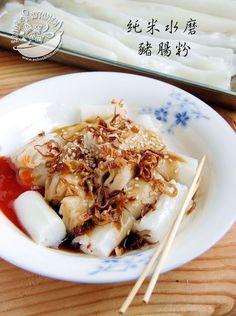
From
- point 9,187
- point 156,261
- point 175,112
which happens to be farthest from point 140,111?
point 156,261

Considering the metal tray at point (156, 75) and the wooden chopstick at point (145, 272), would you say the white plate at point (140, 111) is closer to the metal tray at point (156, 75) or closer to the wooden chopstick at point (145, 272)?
the wooden chopstick at point (145, 272)

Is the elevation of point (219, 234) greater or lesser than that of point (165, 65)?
lesser

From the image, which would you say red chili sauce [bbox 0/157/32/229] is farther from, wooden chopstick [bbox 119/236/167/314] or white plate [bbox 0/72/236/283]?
wooden chopstick [bbox 119/236/167/314]

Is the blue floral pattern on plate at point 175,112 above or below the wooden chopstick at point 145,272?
above

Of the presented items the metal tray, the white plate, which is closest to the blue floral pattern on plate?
the white plate

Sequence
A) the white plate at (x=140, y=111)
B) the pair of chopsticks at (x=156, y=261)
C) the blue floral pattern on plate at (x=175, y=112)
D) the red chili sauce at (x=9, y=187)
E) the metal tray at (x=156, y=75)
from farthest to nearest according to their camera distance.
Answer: the metal tray at (x=156, y=75)
the blue floral pattern on plate at (x=175, y=112)
the red chili sauce at (x=9, y=187)
the white plate at (x=140, y=111)
the pair of chopsticks at (x=156, y=261)

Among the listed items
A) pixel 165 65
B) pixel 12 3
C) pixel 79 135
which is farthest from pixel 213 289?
pixel 12 3

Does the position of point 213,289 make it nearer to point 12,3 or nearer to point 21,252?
point 21,252

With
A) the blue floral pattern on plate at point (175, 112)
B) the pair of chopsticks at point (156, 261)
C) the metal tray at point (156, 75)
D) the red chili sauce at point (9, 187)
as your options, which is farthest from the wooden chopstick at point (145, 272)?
the metal tray at point (156, 75)
